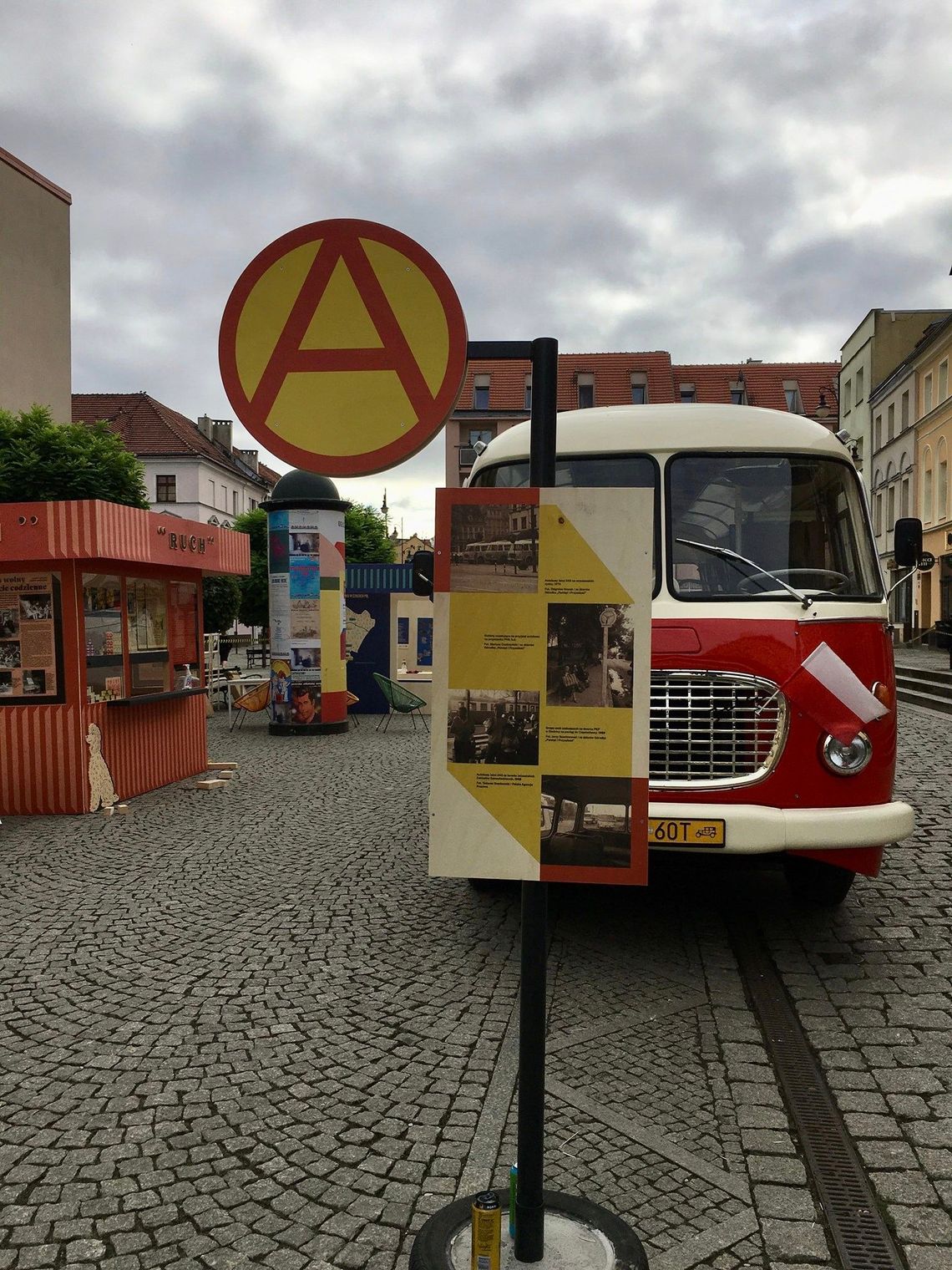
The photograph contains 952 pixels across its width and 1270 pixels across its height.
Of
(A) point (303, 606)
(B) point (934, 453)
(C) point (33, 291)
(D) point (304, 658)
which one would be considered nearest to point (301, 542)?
(A) point (303, 606)

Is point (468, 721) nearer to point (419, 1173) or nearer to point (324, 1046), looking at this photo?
point (419, 1173)

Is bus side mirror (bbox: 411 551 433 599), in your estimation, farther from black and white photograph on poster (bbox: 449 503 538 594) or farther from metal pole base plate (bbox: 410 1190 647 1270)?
metal pole base plate (bbox: 410 1190 647 1270)

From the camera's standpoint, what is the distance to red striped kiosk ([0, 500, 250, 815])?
29.1 feet

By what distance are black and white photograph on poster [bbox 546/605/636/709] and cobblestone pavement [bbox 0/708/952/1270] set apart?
1.50 m

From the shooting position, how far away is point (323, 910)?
6223mm

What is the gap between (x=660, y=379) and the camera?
63906 millimetres

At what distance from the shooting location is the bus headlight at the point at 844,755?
498cm

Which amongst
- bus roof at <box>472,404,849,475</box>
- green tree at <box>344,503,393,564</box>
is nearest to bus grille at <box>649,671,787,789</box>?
bus roof at <box>472,404,849,475</box>

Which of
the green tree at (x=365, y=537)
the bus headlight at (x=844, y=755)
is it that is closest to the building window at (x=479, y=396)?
the green tree at (x=365, y=537)

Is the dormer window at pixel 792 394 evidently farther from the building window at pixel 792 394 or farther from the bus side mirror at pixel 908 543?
the bus side mirror at pixel 908 543

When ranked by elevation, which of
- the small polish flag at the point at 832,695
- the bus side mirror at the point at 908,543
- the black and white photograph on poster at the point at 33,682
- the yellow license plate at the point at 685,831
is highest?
the bus side mirror at the point at 908,543

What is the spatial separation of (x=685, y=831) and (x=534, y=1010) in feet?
7.71

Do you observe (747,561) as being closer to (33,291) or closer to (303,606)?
(303,606)

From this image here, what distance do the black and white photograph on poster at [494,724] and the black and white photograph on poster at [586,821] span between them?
103 millimetres
